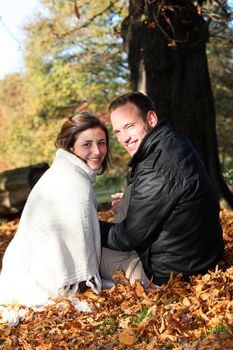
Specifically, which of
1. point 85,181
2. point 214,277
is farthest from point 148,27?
point 214,277

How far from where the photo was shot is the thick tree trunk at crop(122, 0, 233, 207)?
9.29 metres

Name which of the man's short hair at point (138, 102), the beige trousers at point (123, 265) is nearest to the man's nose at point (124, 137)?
the man's short hair at point (138, 102)

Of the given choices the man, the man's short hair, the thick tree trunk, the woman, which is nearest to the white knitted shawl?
the woman

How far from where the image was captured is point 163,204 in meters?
4.49

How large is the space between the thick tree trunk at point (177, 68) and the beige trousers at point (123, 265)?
183 inches

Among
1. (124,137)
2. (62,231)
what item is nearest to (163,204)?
(124,137)

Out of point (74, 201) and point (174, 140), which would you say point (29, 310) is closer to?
point (74, 201)

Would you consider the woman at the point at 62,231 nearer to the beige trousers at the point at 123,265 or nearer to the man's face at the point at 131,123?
the beige trousers at the point at 123,265

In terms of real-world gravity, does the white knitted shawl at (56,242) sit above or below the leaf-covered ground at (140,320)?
above

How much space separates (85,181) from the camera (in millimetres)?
4938

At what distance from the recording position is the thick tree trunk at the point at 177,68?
366 inches

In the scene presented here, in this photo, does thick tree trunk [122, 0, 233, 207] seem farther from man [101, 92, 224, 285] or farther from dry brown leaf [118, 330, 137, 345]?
dry brown leaf [118, 330, 137, 345]

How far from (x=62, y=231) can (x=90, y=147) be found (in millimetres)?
785

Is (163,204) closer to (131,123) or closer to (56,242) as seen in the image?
(131,123)
